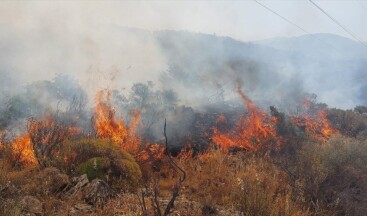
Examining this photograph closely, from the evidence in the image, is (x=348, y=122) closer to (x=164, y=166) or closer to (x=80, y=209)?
(x=164, y=166)

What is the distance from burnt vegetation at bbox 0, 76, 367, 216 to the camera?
5.17 m

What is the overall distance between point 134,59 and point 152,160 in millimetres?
13420

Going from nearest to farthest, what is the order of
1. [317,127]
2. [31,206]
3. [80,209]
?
[31,206], [80,209], [317,127]

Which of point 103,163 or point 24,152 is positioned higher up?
point 103,163

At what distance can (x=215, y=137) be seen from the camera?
35.2 feet

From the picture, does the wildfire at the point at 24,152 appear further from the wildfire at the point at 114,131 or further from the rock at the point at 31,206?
the rock at the point at 31,206

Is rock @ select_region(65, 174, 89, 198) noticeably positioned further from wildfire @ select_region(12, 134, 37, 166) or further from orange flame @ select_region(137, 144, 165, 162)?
orange flame @ select_region(137, 144, 165, 162)

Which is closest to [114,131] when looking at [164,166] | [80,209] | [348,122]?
[164,166]

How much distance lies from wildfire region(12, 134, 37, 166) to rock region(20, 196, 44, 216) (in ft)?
8.15

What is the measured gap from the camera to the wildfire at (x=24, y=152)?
7.33m

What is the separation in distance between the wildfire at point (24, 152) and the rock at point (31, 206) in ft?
8.15

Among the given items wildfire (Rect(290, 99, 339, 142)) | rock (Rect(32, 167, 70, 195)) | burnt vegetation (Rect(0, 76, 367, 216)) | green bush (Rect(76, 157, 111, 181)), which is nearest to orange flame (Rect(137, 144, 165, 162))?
burnt vegetation (Rect(0, 76, 367, 216))

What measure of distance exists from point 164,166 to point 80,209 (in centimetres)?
299

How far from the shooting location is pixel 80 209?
16.7ft
